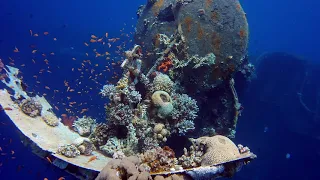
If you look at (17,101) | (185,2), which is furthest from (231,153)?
(17,101)

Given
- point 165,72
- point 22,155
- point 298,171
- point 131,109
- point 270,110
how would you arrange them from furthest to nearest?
1. point 270,110
2. point 298,171
3. point 22,155
4. point 165,72
5. point 131,109

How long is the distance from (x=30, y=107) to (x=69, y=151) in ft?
12.0

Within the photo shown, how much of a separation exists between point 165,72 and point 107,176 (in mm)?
4911

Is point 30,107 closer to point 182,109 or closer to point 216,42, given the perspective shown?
point 182,109

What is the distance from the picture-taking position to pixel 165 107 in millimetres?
6941

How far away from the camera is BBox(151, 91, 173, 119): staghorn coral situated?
6.93 m

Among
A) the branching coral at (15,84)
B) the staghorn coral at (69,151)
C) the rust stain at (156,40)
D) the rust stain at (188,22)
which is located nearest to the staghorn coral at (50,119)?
the branching coral at (15,84)

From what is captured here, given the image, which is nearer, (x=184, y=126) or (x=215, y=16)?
(x=184, y=126)

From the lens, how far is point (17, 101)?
8766mm

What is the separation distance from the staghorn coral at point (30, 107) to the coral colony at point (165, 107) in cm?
3

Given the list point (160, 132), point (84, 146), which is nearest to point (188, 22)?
point (160, 132)

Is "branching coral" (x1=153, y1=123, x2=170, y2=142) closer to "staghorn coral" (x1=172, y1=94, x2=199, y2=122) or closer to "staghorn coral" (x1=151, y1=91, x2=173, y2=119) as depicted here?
"staghorn coral" (x1=151, y1=91, x2=173, y2=119)

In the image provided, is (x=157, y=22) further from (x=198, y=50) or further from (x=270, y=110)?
(x=270, y=110)

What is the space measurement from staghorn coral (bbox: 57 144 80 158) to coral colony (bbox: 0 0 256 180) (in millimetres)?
19
